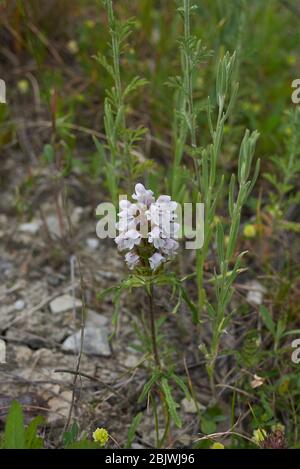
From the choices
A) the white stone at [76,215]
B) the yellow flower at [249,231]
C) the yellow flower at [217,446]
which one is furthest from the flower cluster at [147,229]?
the white stone at [76,215]

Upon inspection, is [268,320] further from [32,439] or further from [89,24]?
[89,24]

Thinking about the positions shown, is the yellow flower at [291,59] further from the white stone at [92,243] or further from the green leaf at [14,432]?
the green leaf at [14,432]

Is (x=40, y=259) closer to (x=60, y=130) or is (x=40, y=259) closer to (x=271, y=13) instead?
(x=60, y=130)

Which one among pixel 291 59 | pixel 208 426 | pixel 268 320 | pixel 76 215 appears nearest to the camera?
pixel 208 426

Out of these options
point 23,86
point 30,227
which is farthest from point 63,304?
point 23,86

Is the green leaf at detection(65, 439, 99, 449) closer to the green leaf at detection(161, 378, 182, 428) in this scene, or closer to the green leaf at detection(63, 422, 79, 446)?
the green leaf at detection(63, 422, 79, 446)

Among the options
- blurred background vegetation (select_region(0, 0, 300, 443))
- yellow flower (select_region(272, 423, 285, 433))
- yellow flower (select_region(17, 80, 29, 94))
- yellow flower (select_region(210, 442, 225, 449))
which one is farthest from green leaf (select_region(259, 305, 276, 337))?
yellow flower (select_region(17, 80, 29, 94))
